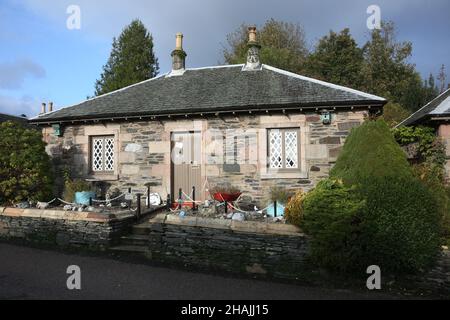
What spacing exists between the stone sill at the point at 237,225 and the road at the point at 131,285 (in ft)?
3.04

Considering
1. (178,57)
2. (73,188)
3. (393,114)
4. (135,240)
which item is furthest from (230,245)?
(393,114)

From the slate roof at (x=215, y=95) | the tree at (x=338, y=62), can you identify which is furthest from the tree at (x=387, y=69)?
the slate roof at (x=215, y=95)

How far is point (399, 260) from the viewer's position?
6.09 metres

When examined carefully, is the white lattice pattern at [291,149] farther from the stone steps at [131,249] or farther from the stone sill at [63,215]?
the stone steps at [131,249]

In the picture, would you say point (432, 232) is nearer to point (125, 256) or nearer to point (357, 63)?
point (125, 256)

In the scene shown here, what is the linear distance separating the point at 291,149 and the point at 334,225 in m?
5.22

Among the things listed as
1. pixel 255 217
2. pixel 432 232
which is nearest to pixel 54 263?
pixel 255 217

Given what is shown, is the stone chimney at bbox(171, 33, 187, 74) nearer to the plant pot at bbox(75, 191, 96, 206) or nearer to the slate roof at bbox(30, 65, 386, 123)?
the slate roof at bbox(30, 65, 386, 123)

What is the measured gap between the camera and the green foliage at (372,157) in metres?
7.08

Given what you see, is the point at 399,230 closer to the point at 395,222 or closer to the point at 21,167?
the point at 395,222

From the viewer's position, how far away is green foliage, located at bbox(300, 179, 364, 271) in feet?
20.5

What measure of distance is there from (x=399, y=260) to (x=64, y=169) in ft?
34.9

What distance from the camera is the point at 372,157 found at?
7301mm

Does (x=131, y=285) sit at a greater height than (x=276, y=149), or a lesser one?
lesser
